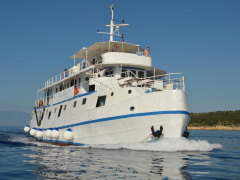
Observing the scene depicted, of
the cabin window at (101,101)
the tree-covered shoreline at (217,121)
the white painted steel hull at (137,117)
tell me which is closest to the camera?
the white painted steel hull at (137,117)

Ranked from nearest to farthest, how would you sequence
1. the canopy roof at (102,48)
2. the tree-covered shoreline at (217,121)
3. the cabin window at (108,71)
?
the cabin window at (108,71) < the canopy roof at (102,48) < the tree-covered shoreline at (217,121)

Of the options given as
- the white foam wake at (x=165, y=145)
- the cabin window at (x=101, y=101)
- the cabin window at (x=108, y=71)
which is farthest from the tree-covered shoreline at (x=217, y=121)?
the cabin window at (x=101, y=101)

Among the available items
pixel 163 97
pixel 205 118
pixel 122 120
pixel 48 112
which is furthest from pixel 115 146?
pixel 205 118

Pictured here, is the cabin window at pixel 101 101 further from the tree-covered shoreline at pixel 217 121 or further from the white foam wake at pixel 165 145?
the tree-covered shoreline at pixel 217 121

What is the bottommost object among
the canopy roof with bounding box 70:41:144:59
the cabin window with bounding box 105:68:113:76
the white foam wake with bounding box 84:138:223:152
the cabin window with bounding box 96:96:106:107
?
the white foam wake with bounding box 84:138:223:152

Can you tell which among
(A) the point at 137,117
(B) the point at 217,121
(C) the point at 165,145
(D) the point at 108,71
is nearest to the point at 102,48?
(D) the point at 108,71

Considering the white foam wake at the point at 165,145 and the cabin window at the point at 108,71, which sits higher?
the cabin window at the point at 108,71

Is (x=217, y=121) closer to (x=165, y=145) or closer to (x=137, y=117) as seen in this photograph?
(x=165, y=145)

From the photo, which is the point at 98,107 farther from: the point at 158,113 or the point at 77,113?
the point at 158,113

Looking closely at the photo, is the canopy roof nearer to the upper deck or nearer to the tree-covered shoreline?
the upper deck

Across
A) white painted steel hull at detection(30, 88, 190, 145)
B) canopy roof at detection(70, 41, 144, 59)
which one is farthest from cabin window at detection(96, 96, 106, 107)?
canopy roof at detection(70, 41, 144, 59)

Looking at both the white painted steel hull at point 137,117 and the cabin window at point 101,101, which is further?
the cabin window at point 101,101

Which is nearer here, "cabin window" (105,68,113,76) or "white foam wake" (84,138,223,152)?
"white foam wake" (84,138,223,152)

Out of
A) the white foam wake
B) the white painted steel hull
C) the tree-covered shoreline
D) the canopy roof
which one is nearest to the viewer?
the white foam wake
